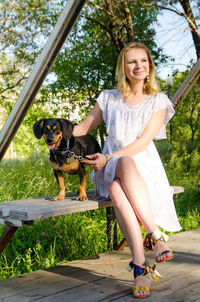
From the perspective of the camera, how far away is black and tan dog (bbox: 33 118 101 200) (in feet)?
8.23

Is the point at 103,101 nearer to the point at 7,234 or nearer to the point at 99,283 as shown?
the point at 7,234

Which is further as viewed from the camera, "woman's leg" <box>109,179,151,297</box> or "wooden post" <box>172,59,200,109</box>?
"wooden post" <box>172,59,200,109</box>

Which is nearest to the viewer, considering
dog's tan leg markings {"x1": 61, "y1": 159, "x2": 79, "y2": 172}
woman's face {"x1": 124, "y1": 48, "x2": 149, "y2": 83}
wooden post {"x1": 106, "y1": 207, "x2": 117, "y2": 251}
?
dog's tan leg markings {"x1": 61, "y1": 159, "x2": 79, "y2": 172}

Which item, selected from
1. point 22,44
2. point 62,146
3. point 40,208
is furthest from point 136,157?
point 22,44

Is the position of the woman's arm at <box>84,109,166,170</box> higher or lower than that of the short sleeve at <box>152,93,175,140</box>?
lower

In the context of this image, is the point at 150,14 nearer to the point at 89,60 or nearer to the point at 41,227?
the point at 89,60

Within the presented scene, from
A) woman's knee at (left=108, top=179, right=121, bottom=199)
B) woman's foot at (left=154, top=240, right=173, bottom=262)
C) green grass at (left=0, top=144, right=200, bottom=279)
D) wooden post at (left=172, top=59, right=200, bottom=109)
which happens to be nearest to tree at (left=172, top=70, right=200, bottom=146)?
green grass at (left=0, top=144, right=200, bottom=279)

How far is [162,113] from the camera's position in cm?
278

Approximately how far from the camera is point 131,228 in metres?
2.26

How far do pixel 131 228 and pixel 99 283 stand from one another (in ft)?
1.50

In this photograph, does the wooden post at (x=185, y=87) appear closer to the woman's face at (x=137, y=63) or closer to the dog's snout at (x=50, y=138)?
the woman's face at (x=137, y=63)

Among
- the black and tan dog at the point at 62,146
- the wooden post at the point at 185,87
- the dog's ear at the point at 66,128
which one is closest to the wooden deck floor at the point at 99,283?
the black and tan dog at the point at 62,146

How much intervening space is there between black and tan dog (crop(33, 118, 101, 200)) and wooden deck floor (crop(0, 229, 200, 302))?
1.74 feet

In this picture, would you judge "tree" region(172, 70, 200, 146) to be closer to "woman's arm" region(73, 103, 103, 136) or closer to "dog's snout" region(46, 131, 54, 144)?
"woman's arm" region(73, 103, 103, 136)
